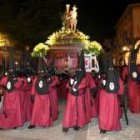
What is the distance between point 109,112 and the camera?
830cm

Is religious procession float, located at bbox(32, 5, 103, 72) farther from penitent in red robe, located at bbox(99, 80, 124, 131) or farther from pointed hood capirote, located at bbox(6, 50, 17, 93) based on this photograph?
penitent in red robe, located at bbox(99, 80, 124, 131)

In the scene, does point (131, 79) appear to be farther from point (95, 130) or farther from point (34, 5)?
point (34, 5)

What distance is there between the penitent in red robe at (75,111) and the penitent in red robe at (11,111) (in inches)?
56.8

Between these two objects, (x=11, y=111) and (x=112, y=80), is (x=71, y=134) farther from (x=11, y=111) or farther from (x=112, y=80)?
(x=11, y=111)

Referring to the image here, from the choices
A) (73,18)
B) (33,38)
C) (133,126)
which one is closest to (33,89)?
(133,126)

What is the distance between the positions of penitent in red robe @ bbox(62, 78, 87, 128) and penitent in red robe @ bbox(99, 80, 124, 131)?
64cm

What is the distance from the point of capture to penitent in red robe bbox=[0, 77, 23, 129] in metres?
8.90

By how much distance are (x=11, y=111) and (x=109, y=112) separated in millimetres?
2819

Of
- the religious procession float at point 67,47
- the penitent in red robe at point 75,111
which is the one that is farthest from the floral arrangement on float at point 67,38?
the penitent in red robe at point 75,111

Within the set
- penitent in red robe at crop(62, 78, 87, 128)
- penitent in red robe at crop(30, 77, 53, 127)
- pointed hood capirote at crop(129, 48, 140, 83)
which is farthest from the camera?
pointed hood capirote at crop(129, 48, 140, 83)

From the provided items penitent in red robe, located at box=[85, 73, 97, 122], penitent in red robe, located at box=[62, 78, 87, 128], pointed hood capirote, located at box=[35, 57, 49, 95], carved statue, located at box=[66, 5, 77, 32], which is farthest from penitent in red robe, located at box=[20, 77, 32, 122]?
carved statue, located at box=[66, 5, 77, 32]

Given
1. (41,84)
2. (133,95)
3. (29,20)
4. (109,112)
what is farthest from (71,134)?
(29,20)

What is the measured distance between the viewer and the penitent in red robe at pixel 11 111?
8898 mm

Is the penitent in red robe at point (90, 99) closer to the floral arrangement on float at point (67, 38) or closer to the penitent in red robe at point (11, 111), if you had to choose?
the penitent in red robe at point (11, 111)
